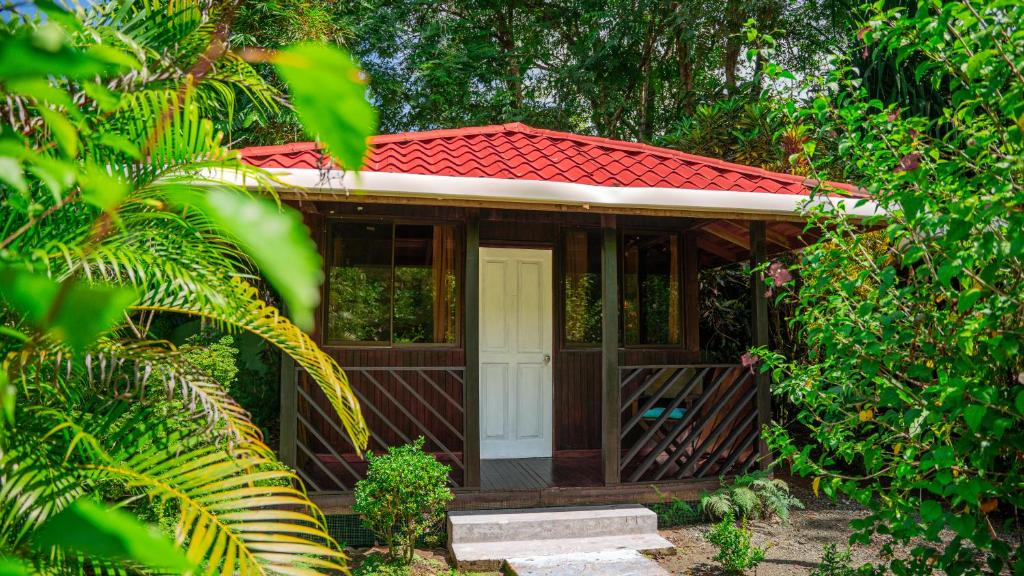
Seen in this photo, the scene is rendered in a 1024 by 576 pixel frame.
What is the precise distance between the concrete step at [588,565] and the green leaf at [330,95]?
4.63m

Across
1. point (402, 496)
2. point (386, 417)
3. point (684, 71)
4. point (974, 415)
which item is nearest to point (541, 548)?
point (402, 496)

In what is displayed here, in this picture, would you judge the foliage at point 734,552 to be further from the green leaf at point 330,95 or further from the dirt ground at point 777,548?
the green leaf at point 330,95

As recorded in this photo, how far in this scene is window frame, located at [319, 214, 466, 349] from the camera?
20.5 feet

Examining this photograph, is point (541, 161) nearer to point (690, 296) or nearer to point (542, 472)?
point (690, 296)

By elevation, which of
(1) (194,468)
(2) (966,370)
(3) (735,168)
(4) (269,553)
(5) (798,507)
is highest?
(3) (735,168)

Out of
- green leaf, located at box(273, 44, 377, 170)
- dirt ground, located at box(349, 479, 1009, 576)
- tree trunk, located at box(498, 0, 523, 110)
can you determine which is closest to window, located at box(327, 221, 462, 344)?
dirt ground, located at box(349, 479, 1009, 576)

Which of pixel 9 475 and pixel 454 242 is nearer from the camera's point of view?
pixel 9 475

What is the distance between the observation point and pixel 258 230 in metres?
0.30

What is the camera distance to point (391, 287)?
21.6 ft

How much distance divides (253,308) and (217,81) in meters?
0.78

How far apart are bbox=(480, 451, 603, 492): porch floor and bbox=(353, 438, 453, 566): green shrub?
2.95 feet

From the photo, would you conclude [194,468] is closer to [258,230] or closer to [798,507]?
[258,230]

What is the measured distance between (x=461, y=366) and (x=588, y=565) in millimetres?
2108

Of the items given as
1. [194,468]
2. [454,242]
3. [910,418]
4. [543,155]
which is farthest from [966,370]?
[454,242]
